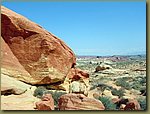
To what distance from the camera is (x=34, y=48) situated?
23.9 ft

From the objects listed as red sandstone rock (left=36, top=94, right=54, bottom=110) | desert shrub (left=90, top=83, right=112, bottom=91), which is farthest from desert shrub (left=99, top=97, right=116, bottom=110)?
desert shrub (left=90, top=83, right=112, bottom=91)

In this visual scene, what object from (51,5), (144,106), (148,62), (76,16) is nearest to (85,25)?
(76,16)

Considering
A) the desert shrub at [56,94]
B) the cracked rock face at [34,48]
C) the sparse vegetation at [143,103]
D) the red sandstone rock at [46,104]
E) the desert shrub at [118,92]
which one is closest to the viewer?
the sparse vegetation at [143,103]

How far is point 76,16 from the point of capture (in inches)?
254

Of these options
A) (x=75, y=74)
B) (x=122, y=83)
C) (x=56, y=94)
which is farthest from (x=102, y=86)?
(x=56, y=94)

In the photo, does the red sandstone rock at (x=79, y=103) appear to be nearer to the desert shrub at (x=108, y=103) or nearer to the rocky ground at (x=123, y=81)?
the desert shrub at (x=108, y=103)

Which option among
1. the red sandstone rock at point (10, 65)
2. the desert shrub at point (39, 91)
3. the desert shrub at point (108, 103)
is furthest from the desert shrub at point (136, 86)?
the red sandstone rock at point (10, 65)

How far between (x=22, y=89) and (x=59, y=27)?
1423mm

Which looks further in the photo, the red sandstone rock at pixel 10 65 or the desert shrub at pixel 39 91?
the desert shrub at pixel 39 91

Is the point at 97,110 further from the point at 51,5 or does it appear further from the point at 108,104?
the point at 51,5

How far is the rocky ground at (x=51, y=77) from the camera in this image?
21.0 ft

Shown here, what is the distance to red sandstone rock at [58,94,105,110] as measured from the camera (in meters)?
6.26

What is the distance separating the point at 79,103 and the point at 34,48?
4.85 ft

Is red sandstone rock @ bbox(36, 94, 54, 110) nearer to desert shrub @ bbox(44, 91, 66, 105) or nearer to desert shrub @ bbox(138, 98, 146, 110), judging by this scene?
desert shrub @ bbox(44, 91, 66, 105)
